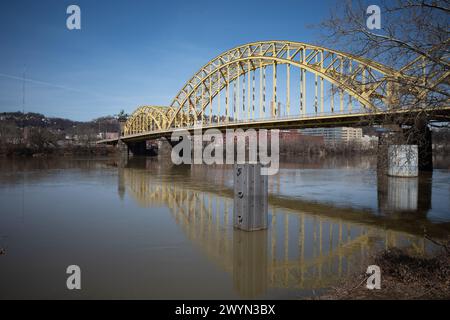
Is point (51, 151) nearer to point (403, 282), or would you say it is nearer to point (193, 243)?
point (193, 243)

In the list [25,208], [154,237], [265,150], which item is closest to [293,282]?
[154,237]

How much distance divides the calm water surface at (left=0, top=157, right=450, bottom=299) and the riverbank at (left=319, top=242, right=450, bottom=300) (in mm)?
525

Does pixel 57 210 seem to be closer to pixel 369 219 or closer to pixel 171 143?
pixel 369 219

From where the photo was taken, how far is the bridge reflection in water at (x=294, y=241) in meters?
6.55

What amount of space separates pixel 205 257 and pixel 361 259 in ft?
10.7

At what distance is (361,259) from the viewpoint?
7.36 metres

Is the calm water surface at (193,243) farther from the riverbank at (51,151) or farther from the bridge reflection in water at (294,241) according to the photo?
the riverbank at (51,151)

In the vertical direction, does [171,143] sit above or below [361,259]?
above

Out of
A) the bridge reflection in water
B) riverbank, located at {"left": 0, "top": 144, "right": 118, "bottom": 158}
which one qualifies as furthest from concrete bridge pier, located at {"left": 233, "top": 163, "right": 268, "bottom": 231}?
riverbank, located at {"left": 0, "top": 144, "right": 118, "bottom": 158}

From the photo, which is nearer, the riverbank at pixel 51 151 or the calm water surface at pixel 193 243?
the calm water surface at pixel 193 243

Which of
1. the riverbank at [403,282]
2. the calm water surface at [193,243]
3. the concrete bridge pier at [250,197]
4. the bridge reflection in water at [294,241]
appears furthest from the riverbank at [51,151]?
the riverbank at [403,282]

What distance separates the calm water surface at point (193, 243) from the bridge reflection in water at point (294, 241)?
3cm

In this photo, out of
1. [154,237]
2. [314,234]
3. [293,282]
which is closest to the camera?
[293,282]

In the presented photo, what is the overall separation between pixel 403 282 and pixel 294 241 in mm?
Result: 3627
